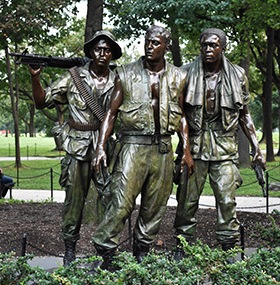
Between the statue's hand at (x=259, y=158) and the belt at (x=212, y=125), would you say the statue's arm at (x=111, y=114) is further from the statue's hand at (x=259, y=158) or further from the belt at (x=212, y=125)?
the statue's hand at (x=259, y=158)

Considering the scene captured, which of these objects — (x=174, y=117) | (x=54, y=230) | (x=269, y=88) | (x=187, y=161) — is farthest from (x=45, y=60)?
(x=269, y=88)

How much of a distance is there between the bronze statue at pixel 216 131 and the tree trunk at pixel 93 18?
338cm

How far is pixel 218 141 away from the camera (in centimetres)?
436

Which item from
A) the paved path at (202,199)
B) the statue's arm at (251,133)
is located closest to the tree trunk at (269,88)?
the paved path at (202,199)

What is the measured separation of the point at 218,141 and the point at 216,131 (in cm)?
12

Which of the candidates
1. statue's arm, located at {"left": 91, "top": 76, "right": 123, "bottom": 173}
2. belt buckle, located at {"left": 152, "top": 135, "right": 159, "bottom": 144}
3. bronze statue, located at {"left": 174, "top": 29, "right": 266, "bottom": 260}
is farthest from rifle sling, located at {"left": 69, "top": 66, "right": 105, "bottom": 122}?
bronze statue, located at {"left": 174, "top": 29, "right": 266, "bottom": 260}

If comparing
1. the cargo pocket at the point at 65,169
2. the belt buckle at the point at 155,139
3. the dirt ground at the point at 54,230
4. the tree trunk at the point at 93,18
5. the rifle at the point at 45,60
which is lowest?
the dirt ground at the point at 54,230

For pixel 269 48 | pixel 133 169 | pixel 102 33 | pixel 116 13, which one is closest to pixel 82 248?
pixel 133 169

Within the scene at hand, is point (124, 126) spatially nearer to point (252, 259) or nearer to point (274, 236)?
point (252, 259)

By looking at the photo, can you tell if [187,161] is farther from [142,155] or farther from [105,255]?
[105,255]

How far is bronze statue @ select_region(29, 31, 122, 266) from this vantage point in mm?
4262

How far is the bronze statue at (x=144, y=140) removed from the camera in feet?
12.8

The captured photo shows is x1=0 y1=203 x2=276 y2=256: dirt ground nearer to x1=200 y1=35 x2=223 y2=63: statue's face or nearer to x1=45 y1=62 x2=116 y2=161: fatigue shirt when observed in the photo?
x1=45 y1=62 x2=116 y2=161: fatigue shirt

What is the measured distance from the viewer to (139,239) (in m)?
4.13
